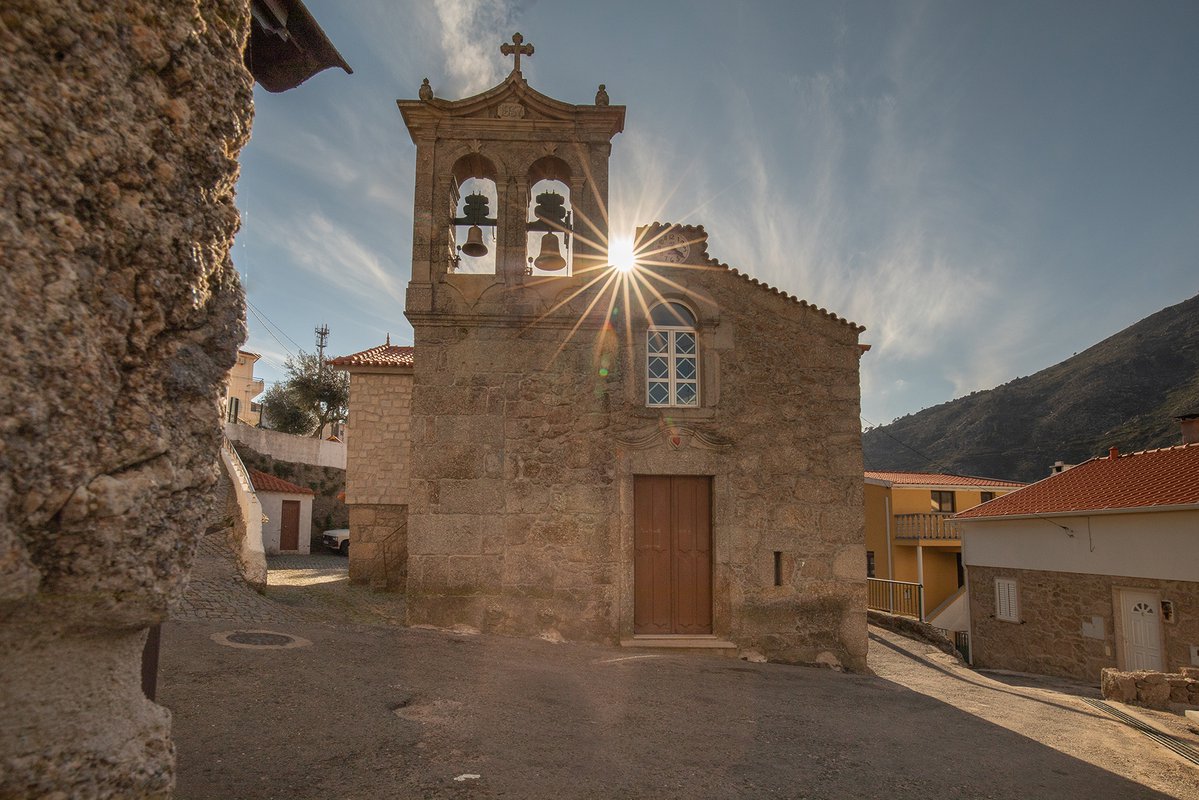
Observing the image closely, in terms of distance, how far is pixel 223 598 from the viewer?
320 inches

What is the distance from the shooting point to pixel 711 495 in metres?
8.63

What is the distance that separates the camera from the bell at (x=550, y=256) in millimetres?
8734

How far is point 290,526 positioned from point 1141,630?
71.8 ft

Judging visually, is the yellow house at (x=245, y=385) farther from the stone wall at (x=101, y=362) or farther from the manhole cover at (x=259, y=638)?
the stone wall at (x=101, y=362)

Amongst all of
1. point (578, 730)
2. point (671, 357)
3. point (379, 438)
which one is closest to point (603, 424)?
point (671, 357)

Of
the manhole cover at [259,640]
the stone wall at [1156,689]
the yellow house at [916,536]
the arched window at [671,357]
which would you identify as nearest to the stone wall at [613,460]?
the arched window at [671,357]

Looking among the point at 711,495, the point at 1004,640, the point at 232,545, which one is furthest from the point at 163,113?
the point at 1004,640

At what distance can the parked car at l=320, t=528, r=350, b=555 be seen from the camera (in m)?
22.4

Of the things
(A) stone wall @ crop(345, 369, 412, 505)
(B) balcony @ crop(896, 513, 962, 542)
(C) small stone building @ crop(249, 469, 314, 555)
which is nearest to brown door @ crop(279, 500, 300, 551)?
(C) small stone building @ crop(249, 469, 314, 555)

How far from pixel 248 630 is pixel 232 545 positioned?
4.44m

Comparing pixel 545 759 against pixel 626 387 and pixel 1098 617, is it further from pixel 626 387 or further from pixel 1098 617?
pixel 1098 617

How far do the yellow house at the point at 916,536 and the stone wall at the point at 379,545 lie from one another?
18027 millimetres

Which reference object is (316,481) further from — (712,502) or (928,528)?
(928,528)

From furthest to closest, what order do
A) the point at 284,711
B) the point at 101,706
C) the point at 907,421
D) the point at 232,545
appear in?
the point at 907,421 < the point at 232,545 < the point at 284,711 < the point at 101,706
